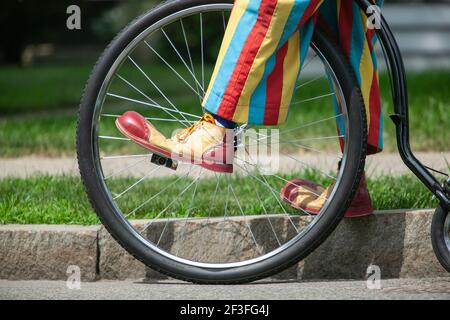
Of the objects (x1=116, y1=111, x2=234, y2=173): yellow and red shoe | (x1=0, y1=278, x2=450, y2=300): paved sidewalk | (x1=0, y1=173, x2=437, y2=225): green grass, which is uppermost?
(x1=116, y1=111, x2=234, y2=173): yellow and red shoe

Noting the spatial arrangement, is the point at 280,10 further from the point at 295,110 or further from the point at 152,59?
the point at 152,59

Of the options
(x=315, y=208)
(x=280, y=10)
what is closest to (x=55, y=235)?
(x=315, y=208)

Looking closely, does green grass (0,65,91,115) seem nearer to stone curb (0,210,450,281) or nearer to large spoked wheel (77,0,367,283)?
large spoked wheel (77,0,367,283)

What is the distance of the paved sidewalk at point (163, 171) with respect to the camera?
503 centimetres

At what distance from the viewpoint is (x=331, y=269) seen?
148 inches

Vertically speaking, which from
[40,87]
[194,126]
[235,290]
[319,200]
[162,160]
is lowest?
[235,290]

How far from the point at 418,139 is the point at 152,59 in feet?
44.5

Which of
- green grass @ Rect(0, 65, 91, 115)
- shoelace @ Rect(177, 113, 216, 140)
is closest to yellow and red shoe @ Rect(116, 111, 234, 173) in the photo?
shoelace @ Rect(177, 113, 216, 140)

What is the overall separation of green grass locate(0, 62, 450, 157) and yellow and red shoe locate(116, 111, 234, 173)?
230 cm

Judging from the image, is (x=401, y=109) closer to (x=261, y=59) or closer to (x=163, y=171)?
(x=261, y=59)

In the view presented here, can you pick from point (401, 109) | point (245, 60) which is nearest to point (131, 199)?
point (245, 60)

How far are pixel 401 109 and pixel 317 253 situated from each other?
0.65m

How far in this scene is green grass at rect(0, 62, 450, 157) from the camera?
5.89m

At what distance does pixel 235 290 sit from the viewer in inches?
136
